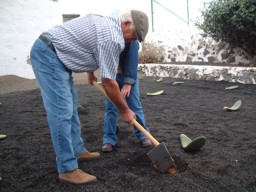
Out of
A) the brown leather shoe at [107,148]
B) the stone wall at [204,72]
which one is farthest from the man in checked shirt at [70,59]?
the stone wall at [204,72]

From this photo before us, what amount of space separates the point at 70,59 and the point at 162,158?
3.22 ft

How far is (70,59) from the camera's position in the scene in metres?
2.10

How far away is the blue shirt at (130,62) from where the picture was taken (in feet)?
8.53

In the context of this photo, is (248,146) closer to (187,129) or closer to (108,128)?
(187,129)

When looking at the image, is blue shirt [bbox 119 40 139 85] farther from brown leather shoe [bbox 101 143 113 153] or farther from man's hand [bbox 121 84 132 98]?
brown leather shoe [bbox 101 143 113 153]

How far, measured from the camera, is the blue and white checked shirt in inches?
75.6

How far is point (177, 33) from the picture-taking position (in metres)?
9.32

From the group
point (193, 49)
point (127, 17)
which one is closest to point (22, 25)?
point (193, 49)

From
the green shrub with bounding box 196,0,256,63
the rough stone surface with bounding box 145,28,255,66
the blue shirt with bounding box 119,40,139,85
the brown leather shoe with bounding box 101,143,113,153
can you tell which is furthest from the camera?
the rough stone surface with bounding box 145,28,255,66

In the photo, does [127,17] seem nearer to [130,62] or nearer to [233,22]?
[130,62]

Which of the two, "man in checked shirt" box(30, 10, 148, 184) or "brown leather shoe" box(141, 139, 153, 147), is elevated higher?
"man in checked shirt" box(30, 10, 148, 184)

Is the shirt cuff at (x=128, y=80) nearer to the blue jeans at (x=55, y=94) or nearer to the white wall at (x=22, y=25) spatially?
the blue jeans at (x=55, y=94)

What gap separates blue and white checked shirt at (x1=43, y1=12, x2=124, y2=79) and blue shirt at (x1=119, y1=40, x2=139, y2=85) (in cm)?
53

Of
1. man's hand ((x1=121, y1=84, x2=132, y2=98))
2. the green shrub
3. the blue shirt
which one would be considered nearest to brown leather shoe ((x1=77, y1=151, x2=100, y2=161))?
man's hand ((x1=121, y1=84, x2=132, y2=98))
